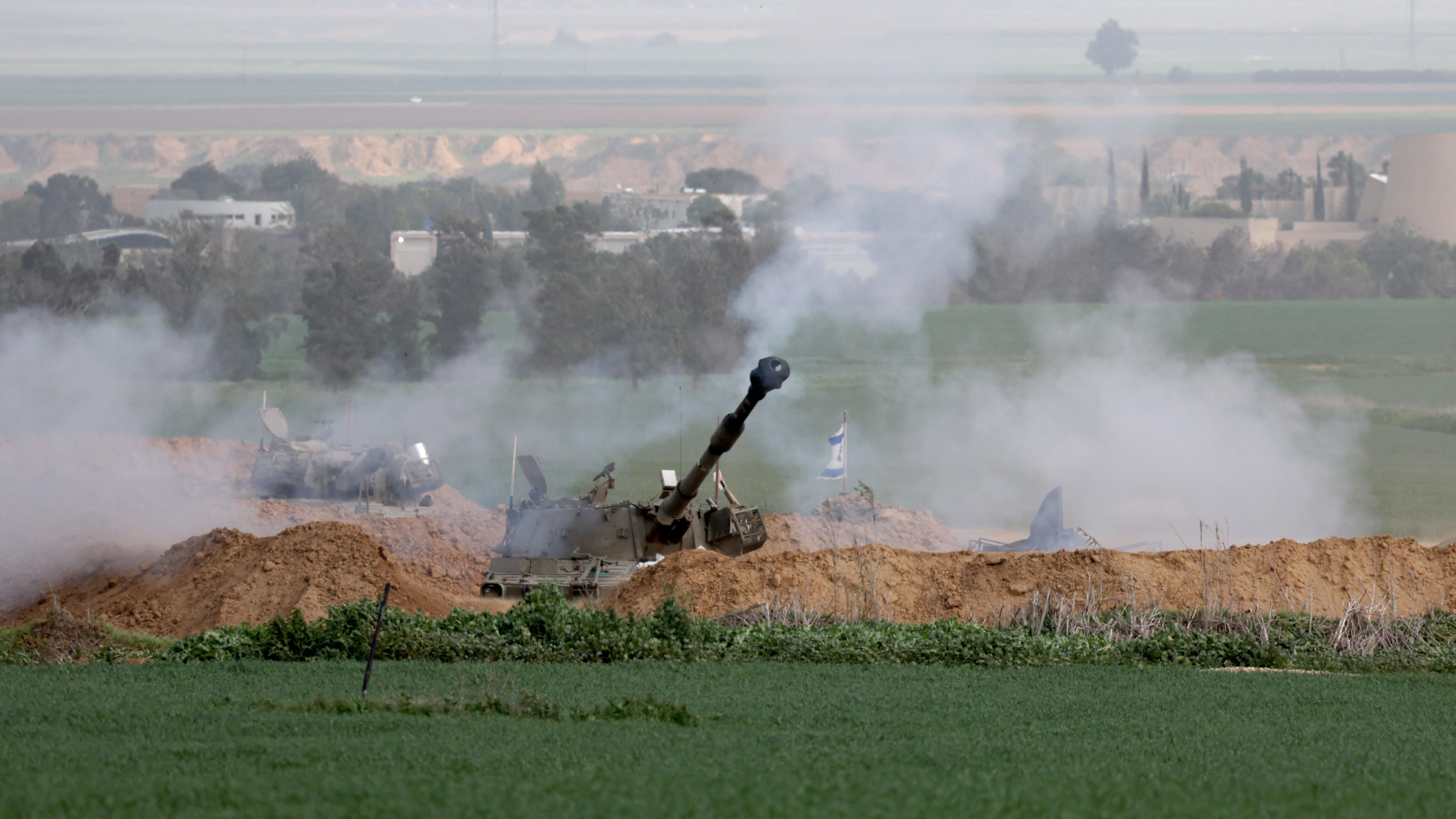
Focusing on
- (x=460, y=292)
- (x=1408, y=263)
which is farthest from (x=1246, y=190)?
(x=460, y=292)

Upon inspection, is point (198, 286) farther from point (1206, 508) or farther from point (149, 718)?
point (149, 718)

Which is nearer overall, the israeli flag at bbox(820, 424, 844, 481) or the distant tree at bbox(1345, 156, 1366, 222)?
the israeli flag at bbox(820, 424, 844, 481)

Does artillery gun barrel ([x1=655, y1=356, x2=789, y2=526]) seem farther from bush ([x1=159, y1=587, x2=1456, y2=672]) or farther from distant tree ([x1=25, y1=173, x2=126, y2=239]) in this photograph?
distant tree ([x1=25, y1=173, x2=126, y2=239])

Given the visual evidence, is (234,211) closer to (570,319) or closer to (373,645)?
(570,319)

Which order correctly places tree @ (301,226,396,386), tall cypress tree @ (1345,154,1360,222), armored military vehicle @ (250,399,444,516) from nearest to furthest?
armored military vehicle @ (250,399,444,516)
tree @ (301,226,396,386)
tall cypress tree @ (1345,154,1360,222)

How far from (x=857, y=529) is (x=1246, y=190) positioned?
6364cm

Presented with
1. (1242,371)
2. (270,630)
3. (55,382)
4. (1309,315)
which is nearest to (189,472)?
(55,382)

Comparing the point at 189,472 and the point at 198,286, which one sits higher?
the point at 198,286

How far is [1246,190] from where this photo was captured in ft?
297

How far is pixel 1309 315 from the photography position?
83.2 metres

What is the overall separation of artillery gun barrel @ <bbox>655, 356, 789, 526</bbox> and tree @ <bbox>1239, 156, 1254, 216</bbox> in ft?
219

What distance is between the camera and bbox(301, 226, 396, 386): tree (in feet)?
196

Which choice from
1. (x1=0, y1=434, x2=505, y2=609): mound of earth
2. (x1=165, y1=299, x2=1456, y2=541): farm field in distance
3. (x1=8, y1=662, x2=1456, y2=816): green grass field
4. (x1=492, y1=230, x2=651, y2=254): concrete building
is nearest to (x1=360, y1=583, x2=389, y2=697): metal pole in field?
(x1=8, y1=662, x2=1456, y2=816): green grass field

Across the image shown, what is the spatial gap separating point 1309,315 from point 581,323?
142 ft
